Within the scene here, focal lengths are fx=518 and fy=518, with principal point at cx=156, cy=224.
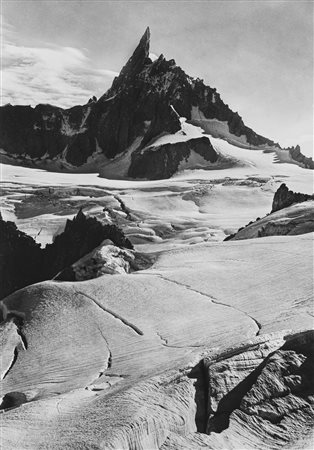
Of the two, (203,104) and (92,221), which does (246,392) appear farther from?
(203,104)

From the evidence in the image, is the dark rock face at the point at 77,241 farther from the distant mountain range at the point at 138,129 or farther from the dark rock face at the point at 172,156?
the distant mountain range at the point at 138,129

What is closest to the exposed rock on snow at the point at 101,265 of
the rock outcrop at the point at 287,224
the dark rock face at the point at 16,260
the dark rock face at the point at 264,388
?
the rock outcrop at the point at 287,224

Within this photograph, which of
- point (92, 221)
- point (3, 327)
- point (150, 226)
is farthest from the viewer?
point (150, 226)

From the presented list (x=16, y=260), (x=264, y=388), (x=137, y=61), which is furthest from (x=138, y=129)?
(x=264, y=388)

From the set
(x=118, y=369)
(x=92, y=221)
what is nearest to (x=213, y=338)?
(x=118, y=369)

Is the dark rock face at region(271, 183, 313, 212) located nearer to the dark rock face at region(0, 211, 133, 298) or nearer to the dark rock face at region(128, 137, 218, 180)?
the dark rock face at region(0, 211, 133, 298)

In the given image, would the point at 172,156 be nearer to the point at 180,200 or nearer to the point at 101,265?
the point at 180,200
